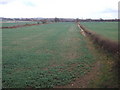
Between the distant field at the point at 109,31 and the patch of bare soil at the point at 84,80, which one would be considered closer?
the patch of bare soil at the point at 84,80

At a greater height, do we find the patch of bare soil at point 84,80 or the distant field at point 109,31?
the distant field at point 109,31

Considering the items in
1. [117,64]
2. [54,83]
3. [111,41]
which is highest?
[111,41]

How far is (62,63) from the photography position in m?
11.2

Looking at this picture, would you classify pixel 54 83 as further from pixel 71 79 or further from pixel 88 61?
pixel 88 61

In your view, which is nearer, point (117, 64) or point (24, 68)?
point (117, 64)

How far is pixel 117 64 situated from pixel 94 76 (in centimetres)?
147

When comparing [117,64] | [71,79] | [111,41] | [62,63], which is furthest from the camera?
[62,63]

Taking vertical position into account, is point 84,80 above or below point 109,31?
below

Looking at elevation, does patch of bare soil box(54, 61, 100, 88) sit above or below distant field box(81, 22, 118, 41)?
below

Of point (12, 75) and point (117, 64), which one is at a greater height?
point (117, 64)

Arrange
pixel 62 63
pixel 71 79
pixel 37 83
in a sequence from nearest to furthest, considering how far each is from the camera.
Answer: pixel 37 83 → pixel 71 79 → pixel 62 63

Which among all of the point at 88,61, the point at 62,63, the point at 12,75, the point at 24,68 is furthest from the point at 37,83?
the point at 88,61

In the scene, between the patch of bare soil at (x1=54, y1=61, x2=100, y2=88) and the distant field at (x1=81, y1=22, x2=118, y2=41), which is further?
the distant field at (x1=81, y1=22, x2=118, y2=41)

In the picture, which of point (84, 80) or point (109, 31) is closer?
point (84, 80)
